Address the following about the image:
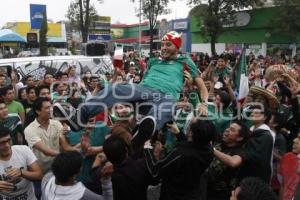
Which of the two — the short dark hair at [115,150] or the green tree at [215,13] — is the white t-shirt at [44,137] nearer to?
the short dark hair at [115,150]

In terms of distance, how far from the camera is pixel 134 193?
3.15 metres

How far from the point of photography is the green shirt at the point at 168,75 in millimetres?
4270

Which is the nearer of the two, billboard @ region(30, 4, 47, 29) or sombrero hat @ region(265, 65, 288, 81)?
sombrero hat @ region(265, 65, 288, 81)

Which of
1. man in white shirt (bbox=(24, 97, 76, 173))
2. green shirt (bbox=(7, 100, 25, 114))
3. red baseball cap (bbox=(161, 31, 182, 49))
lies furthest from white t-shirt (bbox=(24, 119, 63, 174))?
green shirt (bbox=(7, 100, 25, 114))

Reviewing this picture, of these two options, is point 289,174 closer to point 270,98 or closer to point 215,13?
point 270,98

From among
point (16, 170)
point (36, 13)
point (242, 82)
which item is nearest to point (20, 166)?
point (16, 170)

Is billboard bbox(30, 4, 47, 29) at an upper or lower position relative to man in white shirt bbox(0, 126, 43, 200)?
upper

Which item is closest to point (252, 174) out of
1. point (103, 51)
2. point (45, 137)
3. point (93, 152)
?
point (93, 152)

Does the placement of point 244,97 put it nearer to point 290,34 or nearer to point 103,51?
point 103,51

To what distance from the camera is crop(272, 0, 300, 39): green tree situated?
26.2 metres

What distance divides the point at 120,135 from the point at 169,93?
1005 mm

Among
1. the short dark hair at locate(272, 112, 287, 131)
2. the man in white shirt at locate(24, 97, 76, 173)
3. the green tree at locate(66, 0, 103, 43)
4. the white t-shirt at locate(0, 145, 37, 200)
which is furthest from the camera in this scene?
the green tree at locate(66, 0, 103, 43)

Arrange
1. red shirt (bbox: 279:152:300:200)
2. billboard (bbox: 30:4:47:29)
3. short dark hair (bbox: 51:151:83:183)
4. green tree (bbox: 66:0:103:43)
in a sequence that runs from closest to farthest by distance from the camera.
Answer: short dark hair (bbox: 51:151:83:183)
red shirt (bbox: 279:152:300:200)
billboard (bbox: 30:4:47:29)
green tree (bbox: 66:0:103:43)

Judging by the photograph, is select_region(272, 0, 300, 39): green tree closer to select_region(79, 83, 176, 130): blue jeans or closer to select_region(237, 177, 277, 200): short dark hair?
select_region(79, 83, 176, 130): blue jeans
